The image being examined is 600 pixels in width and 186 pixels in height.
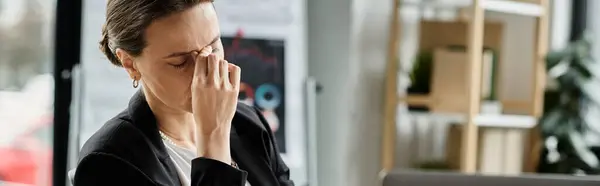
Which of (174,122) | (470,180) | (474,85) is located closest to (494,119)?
(474,85)

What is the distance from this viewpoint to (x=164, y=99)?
1.05 m

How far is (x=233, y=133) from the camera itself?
120cm

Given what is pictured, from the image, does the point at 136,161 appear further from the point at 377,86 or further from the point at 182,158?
the point at 377,86

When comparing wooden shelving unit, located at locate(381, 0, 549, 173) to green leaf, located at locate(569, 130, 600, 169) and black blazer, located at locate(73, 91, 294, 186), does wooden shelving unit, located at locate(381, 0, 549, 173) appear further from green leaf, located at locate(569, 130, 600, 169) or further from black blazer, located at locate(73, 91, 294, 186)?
black blazer, located at locate(73, 91, 294, 186)

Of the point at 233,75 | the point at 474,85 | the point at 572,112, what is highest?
the point at 233,75

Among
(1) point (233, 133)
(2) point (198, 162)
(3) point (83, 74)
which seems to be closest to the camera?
(2) point (198, 162)

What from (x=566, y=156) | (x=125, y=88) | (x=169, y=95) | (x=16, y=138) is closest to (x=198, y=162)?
(x=169, y=95)

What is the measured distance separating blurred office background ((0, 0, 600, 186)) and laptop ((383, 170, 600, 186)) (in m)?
1.13

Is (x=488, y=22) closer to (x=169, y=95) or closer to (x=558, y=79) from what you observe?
(x=558, y=79)

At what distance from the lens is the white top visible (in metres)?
1.07

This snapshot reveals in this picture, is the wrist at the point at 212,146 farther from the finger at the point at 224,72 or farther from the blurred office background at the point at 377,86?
the blurred office background at the point at 377,86

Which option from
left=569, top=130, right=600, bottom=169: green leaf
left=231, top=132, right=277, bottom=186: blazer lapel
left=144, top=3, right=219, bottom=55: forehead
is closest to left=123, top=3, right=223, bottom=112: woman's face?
left=144, top=3, right=219, bottom=55: forehead

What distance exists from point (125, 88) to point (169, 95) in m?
1.21

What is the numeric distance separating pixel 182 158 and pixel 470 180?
1.58 feet
